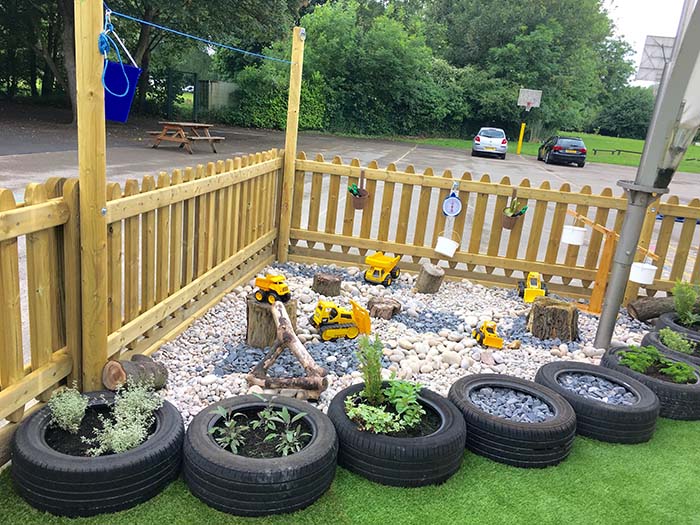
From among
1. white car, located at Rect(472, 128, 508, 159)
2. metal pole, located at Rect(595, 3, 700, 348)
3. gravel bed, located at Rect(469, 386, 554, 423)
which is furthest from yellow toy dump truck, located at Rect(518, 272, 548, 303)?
white car, located at Rect(472, 128, 508, 159)

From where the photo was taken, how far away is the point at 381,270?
6.25m

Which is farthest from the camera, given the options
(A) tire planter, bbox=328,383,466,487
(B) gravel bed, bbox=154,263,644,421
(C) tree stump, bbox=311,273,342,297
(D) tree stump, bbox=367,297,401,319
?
(C) tree stump, bbox=311,273,342,297

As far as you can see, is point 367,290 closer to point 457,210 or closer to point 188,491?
point 457,210

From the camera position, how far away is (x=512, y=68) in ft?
125

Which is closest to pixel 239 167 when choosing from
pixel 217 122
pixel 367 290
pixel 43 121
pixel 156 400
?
pixel 367 290

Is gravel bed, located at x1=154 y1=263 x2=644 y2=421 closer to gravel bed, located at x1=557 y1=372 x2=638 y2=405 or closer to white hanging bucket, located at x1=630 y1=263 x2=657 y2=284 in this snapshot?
gravel bed, located at x1=557 y1=372 x2=638 y2=405

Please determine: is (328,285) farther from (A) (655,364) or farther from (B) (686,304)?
(B) (686,304)

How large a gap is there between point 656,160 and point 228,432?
12.7 ft

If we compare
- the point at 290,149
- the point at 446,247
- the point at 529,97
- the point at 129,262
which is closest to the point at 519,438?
the point at 129,262

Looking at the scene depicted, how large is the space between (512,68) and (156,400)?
39637mm

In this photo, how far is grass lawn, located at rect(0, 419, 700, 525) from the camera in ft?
8.50

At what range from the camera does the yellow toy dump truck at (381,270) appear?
6230 mm

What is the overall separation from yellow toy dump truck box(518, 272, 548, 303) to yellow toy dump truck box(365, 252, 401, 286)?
1394mm

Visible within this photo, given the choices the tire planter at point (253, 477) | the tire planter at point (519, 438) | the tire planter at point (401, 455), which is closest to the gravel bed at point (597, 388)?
the tire planter at point (519, 438)
